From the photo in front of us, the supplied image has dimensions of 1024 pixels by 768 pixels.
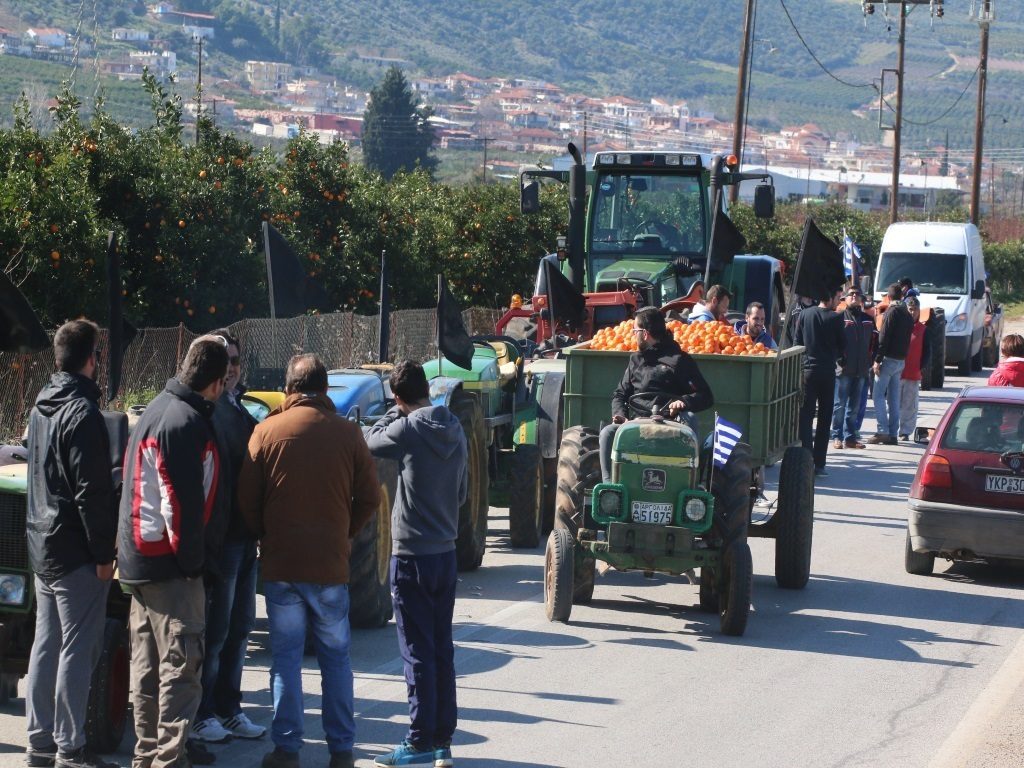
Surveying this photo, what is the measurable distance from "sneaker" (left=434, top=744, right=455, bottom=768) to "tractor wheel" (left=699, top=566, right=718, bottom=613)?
3985mm

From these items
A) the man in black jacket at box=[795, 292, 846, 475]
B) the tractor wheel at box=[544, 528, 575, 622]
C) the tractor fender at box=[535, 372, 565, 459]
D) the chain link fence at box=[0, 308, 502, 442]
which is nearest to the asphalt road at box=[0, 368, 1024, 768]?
the tractor wheel at box=[544, 528, 575, 622]

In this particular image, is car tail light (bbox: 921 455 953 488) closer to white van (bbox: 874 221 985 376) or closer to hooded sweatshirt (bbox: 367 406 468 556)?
hooded sweatshirt (bbox: 367 406 468 556)

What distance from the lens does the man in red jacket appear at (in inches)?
569

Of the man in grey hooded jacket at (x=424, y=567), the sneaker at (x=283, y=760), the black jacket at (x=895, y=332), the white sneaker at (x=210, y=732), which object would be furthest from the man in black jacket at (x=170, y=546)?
the black jacket at (x=895, y=332)

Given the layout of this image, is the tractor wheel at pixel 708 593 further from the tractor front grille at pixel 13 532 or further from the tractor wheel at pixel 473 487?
the tractor front grille at pixel 13 532

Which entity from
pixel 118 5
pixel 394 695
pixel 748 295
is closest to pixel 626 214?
pixel 748 295

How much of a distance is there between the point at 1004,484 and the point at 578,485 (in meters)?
3.67

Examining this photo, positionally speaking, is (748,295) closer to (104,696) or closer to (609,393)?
(609,393)

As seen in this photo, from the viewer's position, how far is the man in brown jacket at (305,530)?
6891 millimetres

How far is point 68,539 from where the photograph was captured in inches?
271

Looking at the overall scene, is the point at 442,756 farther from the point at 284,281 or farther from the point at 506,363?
the point at 506,363

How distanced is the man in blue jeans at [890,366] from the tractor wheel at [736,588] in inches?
452

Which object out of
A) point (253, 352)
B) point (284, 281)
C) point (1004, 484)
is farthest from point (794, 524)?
point (253, 352)

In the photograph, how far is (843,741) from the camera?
7965mm
